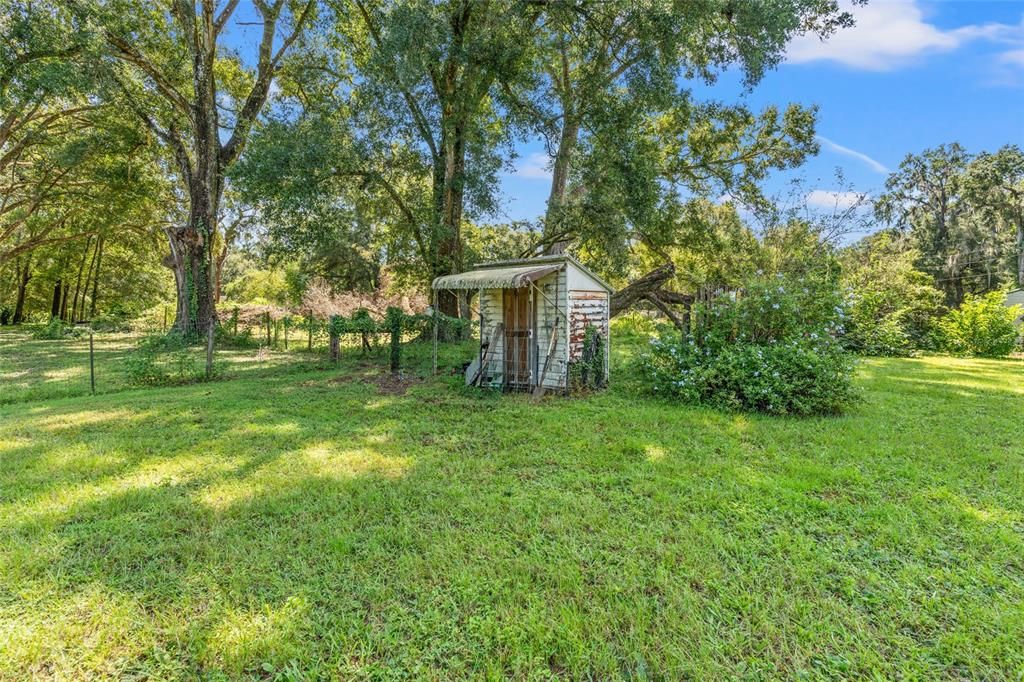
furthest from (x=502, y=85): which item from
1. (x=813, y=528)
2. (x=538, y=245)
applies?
(x=813, y=528)

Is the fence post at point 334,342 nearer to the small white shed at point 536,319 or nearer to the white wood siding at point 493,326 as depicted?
the small white shed at point 536,319

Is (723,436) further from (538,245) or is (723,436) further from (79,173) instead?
(79,173)

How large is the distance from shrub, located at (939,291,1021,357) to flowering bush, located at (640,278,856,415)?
10.3 meters

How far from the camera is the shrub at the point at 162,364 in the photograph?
756 cm

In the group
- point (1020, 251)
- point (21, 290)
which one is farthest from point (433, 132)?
point (1020, 251)

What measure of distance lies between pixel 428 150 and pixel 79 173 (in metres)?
13.4

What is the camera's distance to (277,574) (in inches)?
92.7

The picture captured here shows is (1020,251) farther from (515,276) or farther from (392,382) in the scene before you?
(392,382)

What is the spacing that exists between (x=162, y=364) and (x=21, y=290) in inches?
1015

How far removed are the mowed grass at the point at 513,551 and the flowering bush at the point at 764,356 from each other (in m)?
0.65

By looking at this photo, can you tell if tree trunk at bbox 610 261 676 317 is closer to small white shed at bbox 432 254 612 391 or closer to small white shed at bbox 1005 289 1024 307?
small white shed at bbox 432 254 612 391

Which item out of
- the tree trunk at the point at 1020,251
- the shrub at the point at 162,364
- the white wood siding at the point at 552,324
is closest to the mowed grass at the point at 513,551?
the white wood siding at the point at 552,324

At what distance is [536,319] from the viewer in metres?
7.00

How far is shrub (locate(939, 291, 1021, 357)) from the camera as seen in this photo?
1250 centimetres
